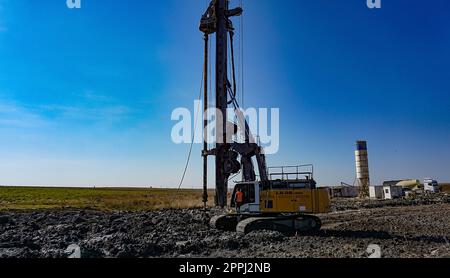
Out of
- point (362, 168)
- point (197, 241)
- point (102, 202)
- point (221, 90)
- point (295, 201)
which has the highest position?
point (221, 90)

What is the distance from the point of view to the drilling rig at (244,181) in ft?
52.0

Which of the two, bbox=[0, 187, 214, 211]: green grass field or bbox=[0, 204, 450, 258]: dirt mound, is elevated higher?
bbox=[0, 187, 214, 211]: green grass field

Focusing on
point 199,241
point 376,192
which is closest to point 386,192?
point 376,192

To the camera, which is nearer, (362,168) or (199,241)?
(199,241)

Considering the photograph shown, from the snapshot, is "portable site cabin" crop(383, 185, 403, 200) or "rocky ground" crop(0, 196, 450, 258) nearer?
"rocky ground" crop(0, 196, 450, 258)

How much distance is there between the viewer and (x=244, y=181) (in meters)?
18.2

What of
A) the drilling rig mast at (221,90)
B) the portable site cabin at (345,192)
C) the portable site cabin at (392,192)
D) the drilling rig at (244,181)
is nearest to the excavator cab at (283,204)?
the drilling rig at (244,181)

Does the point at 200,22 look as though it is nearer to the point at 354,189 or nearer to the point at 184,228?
the point at 184,228

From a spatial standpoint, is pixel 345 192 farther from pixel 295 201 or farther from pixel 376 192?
pixel 295 201

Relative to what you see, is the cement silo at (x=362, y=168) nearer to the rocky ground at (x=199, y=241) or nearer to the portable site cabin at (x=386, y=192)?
the portable site cabin at (x=386, y=192)

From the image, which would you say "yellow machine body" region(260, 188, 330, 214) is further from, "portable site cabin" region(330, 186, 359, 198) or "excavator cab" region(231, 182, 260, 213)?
"portable site cabin" region(330, 186, 359, 198)

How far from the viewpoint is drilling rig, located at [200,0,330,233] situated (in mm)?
15836

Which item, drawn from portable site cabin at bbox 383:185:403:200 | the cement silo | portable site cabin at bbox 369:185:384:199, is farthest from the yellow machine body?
the cement silo
